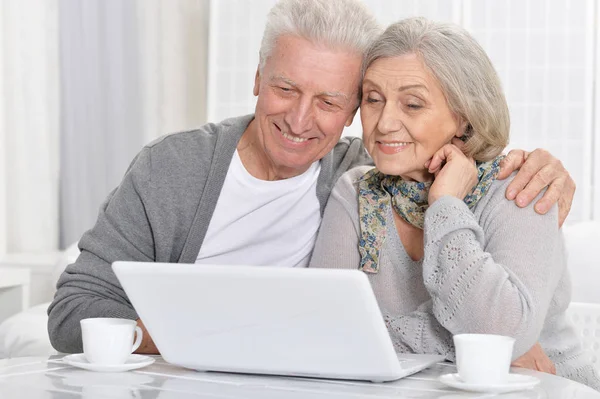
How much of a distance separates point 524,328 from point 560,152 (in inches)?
102

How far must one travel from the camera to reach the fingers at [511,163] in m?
1.72

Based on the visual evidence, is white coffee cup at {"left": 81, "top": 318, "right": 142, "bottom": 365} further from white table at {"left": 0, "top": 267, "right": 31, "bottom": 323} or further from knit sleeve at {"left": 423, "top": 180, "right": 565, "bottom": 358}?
white table at {"left": 0, "top": 267, "right": 31, "bottom": 323}

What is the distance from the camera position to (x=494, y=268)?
1.49 m

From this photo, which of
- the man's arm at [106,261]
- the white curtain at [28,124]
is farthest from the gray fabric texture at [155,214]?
the white curtain at [28,124]

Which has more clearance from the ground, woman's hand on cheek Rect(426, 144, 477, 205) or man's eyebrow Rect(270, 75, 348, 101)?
man's eyebrow Rect(270, 75, 348, 101)

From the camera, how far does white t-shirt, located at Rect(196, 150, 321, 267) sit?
6.57 ft

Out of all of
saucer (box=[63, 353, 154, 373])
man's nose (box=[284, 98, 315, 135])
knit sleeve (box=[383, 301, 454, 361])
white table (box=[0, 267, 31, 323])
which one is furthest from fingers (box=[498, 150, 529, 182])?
white table (box=[0, 267, 31, 323])

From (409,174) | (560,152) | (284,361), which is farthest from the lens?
(560,152)

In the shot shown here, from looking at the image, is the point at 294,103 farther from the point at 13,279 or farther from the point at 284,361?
the point at 13,279

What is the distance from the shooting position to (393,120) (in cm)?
174

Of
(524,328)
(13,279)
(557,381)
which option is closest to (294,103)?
(524,328)

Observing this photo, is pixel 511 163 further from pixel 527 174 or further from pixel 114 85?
pixel 114 85

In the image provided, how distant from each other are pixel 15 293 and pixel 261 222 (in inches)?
78.8

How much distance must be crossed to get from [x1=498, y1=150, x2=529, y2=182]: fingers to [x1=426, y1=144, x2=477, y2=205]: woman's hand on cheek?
0.05 meters
